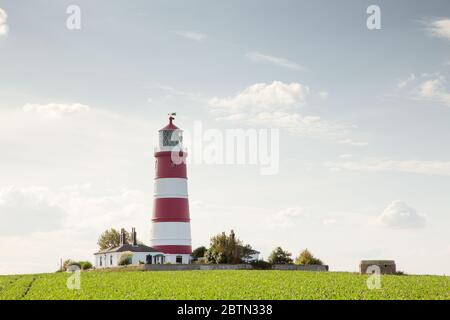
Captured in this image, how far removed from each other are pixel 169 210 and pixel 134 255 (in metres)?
8.51

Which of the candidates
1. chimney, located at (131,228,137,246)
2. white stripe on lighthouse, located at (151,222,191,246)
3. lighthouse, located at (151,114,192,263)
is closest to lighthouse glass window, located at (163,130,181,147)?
lighthouse, located at (151,114,192,263)

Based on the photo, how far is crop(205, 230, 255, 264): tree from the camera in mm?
72125

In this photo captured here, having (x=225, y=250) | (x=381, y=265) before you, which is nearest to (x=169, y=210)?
(x=225, y=250)

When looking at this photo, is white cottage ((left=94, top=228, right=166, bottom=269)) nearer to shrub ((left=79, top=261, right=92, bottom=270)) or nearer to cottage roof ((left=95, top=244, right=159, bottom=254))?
cottage roof ((left=95, top=244, right=159, bottom=254))

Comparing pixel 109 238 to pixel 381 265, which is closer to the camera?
pixel 381 265

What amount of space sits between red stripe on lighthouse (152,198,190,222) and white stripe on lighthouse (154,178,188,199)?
17.3 inches

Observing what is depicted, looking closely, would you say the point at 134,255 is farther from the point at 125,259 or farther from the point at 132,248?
the point at 132,248

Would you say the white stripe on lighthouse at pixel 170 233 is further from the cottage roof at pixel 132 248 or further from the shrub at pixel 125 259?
the shrub at pixel 125 259

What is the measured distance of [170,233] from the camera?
71.8 meters

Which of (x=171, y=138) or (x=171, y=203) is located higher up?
(x=171, y=138)

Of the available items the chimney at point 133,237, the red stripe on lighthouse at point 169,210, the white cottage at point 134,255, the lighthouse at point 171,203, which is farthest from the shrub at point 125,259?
the red stripe on lighthouse at point 169,210
